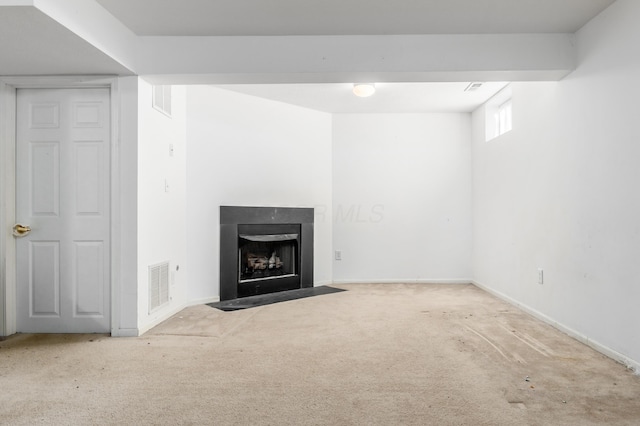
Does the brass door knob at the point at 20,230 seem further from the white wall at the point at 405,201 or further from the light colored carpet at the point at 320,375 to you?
the white wall at the point at 405,201

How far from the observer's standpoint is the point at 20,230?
3195 millimetres

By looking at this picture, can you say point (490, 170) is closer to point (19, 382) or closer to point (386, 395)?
point (386, 395)

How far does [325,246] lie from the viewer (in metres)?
5.69

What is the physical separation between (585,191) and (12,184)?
4.28m

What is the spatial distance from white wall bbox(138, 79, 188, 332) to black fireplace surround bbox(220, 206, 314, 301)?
54 centimetres

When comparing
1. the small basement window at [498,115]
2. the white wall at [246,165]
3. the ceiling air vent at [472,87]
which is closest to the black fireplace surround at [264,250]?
the white wall at [246,165]

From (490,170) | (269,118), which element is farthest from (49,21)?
(490,170)

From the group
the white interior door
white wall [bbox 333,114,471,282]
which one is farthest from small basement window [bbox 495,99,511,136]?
the white interior door

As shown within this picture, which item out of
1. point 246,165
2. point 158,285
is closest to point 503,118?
point 246,165

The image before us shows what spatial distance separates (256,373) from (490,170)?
391 centimetres

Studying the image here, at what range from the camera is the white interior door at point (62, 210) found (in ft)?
10.6

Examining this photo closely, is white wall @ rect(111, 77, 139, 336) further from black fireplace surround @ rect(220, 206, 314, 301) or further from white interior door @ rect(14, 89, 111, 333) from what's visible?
black fireplace surround @ rect(220, 206, 314, 301)

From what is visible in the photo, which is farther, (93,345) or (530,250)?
(530,250)

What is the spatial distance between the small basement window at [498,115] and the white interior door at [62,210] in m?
4.15
